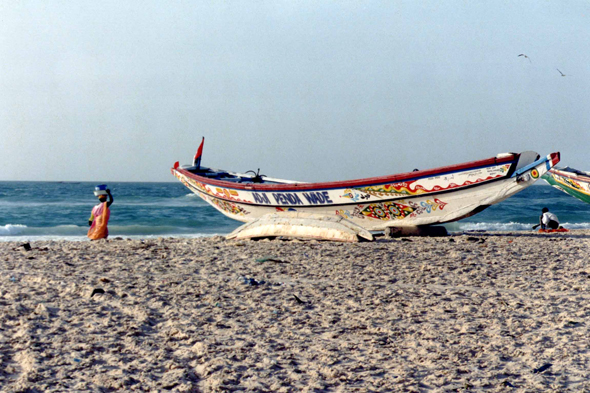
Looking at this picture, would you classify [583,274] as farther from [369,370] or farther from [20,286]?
[20,286]

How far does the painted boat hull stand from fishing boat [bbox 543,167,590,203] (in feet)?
37.4

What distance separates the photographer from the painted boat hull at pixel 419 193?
366 inches

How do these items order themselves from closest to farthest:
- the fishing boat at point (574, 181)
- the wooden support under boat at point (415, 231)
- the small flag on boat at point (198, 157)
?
the wooden support under boat at point (415, 231) < the small flag on boat at point (198, 157) < the fishing boat at point (574, 181)

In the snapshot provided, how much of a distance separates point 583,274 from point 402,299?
285cm

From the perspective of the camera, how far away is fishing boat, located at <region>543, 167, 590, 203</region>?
18.8 meters

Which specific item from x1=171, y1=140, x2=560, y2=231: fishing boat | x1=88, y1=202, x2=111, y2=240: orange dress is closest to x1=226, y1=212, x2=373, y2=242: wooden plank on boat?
x1=171, y1=140, x2=560, y2=231: fishing boat

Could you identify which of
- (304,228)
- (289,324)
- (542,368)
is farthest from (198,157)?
(542,368)

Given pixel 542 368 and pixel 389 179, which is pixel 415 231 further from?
pixel 542 368

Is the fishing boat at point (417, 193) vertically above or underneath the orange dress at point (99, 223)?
above

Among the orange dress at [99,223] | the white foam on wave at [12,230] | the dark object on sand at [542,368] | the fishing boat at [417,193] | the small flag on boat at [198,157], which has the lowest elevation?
the white foam on wave at [12,230]

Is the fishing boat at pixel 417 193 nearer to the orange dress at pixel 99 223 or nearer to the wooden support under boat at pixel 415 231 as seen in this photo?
A: the wooden support under boat at pixel 415 231

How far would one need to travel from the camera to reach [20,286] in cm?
475

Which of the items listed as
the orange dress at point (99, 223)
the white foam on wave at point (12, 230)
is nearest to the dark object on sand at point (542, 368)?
the orange dress at point (99, 223)

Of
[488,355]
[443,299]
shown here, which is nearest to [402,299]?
[443,299]
